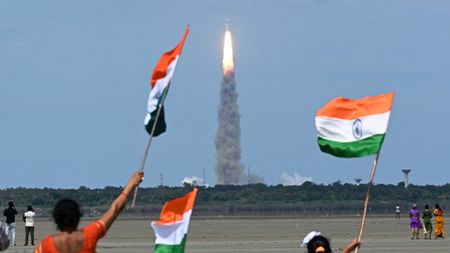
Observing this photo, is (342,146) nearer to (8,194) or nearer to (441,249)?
(441,249)

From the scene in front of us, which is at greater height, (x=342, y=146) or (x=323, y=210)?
(x=323, y=210)

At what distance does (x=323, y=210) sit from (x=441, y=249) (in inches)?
3557

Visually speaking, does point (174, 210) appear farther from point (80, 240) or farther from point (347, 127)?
point (347, 127)

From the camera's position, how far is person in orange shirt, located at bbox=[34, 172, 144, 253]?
986 centimetres

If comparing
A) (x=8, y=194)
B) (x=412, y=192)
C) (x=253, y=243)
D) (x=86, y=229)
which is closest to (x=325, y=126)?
(x=86, y=229)

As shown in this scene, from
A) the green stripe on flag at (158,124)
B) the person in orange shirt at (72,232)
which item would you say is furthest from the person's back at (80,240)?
the green stripe on flag at (158,124)

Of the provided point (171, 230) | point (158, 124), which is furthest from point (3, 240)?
point (158, 124)

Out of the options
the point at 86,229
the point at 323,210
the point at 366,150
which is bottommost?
the point at 86,229

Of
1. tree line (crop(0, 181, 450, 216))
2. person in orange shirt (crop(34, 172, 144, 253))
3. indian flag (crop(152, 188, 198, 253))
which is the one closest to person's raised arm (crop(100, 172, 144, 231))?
person in orange shirt (crop(34, 172, 144, 253))

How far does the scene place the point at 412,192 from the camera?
162625 millimetres

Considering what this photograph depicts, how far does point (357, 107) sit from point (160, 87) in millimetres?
1786

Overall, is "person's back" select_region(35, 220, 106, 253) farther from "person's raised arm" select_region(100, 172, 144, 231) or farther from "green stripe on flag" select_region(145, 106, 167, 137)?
"green stripe on flag" select_region(145, 106, 167, 137)

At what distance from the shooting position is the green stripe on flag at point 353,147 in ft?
38.8

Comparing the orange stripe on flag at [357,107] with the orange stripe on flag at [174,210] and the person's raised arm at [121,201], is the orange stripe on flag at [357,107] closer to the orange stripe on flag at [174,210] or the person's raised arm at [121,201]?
the orange stripe on flag at [174,210]
